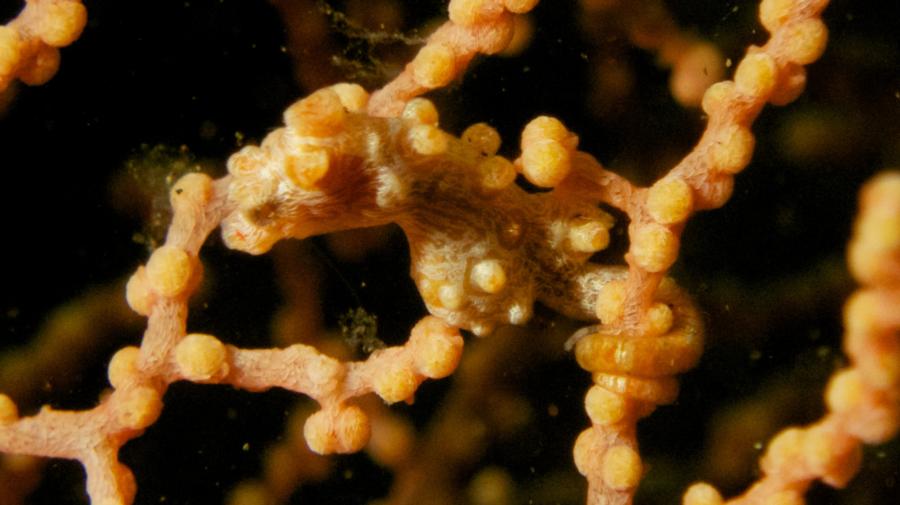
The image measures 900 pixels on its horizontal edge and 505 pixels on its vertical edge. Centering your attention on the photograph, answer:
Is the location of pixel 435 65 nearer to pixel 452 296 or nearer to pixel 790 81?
pixel 452 296

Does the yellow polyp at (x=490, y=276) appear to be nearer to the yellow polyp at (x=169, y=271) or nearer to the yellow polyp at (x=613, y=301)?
the yellow polyp at (x=613, y=301)

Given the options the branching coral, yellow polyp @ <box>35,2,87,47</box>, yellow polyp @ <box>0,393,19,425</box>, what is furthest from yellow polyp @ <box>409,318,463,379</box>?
yellow polyp @ <box>35,2,87,47</box>

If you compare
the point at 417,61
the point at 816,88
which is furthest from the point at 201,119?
the point at 816,88

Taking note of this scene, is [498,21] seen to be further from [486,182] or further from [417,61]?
[486,182]

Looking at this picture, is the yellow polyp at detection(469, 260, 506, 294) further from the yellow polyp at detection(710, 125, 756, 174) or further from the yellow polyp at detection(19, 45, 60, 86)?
the yellow polyp at detection(19, 45, 60, 86)

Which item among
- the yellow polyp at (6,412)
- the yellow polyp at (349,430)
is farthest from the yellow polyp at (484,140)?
the yellow polyp at (6,412)

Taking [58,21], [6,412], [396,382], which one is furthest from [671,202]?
[6,412]
